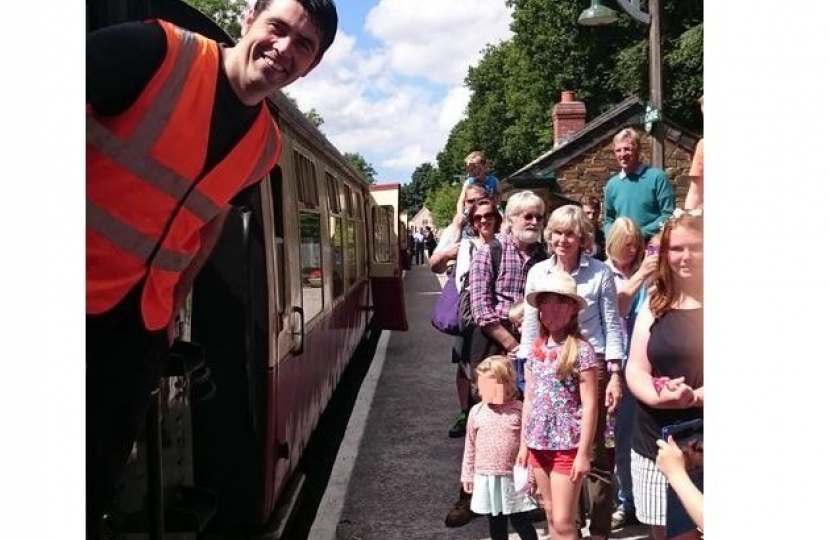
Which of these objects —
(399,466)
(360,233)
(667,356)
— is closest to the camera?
(667,356)

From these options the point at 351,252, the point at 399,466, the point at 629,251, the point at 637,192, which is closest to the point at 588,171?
the point at 351,252

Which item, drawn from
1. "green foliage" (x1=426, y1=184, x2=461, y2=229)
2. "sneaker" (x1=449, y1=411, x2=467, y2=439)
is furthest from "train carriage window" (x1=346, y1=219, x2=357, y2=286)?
"sneaker" (x1=449, y1=411, x2=467, y2=439)

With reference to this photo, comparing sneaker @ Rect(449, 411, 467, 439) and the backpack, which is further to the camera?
sneaker @ Rect(449, 411, 467, 439)

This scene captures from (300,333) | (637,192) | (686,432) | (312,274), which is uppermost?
(637,192)

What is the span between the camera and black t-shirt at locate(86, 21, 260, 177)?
1.62 meters

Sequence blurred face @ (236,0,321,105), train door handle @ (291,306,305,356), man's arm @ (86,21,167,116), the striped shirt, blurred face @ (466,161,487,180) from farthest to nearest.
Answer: blurred face @ (466,161,487,180) < the striped shirt < train door handle @ (291,306,305,356) < blurred face @ (236,0,321,105) < man's arm @ (86,21,167,116)

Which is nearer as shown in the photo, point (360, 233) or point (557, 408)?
point (557, 408)

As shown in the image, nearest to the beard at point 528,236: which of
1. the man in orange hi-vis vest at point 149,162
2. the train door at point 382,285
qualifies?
the man in orange hi-vis vest at point 149,162

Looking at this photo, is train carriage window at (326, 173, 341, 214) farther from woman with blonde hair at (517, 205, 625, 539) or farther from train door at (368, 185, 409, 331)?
train door at (368, 185, 409, 331)

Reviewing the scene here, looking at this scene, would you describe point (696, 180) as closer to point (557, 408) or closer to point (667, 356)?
point (667, 356)

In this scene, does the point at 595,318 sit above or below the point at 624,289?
below

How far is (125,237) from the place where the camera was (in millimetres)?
1812

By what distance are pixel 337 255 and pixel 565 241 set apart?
2532mm
